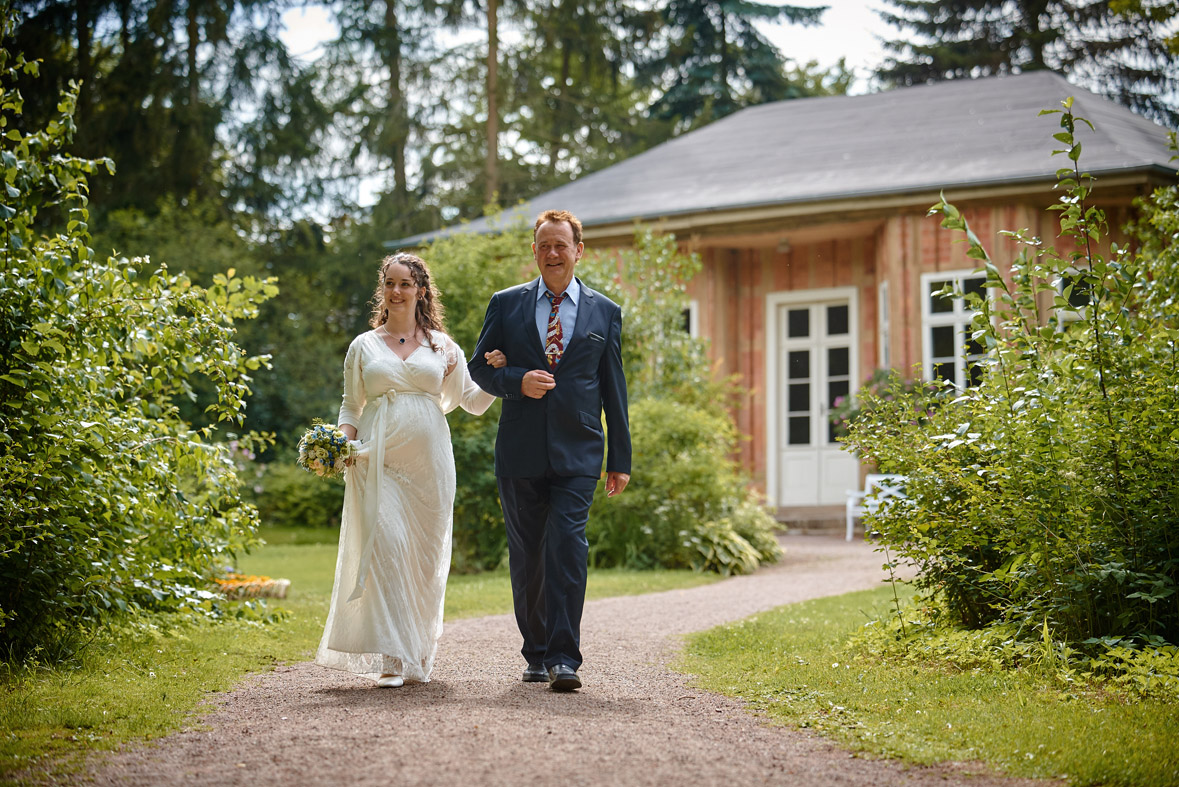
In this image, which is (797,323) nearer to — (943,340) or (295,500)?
(943,340)

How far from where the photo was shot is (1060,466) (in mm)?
4613

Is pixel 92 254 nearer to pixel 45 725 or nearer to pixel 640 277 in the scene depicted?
pixel 45 725

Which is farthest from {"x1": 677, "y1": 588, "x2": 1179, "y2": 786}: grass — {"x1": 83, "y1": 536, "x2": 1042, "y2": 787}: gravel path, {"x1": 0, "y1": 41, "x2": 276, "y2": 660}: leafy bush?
{"x1": 0, "y1": 41, "x2": 276, "y2": 660}: leafy bush

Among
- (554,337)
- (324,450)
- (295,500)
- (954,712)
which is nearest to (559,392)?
(554,337)

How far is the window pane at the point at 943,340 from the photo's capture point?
45.1 feet

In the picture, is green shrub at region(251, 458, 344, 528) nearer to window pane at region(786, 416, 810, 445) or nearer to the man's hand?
window pane at region(786, 416, 810, 445)

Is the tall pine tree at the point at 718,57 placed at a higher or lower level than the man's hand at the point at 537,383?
higher

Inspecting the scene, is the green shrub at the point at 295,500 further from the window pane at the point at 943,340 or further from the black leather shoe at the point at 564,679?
the black leather shoe at the point at 564,679

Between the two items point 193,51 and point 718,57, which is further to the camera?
point 718,57

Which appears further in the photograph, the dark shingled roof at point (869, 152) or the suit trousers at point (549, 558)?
the dark shingled roof at point (869, 152)

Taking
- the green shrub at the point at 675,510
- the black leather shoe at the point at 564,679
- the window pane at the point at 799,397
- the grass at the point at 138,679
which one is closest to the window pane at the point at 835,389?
the window pane at the point at 799,397

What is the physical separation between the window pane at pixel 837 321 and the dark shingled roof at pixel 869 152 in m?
1.82

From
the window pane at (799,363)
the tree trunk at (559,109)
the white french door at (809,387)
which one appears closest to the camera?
the white french door at (809,387)

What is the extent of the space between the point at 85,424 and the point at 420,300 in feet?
4.91
